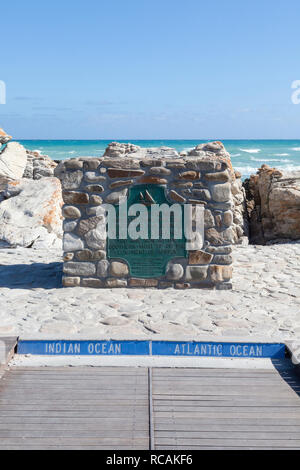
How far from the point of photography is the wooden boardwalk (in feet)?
8.70

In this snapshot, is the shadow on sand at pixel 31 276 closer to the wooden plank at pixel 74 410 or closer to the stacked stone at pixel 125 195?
the stacked stone at pixel 125 195

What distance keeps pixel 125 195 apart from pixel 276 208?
5.57m

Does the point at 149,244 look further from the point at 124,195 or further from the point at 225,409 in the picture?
the point at 225,409

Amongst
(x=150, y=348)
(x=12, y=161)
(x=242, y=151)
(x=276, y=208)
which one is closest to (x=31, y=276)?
(x=150, y=348)

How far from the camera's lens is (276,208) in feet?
33.9

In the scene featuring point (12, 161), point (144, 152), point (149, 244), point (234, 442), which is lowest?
point (234, 442)

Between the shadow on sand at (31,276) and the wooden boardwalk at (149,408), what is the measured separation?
2512mm

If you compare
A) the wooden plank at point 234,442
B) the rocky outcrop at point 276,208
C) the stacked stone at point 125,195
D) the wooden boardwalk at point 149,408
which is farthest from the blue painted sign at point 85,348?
the rocky outcrop at point 276,208

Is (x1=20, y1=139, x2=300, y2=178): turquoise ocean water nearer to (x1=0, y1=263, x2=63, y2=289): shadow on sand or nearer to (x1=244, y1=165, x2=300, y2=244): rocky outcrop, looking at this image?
(x1=244, y1=165, x2=300, y2=244): rocky outcrop

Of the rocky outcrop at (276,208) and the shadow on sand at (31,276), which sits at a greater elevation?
the rocky outcrop at (276,208)

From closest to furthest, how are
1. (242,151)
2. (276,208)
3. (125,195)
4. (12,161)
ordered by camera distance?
1. (125,195)
2. (276,208)
3. (12,161)
4. (242,151)

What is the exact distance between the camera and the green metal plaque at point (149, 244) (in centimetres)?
568

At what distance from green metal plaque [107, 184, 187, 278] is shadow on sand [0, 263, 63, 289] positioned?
98 cm
